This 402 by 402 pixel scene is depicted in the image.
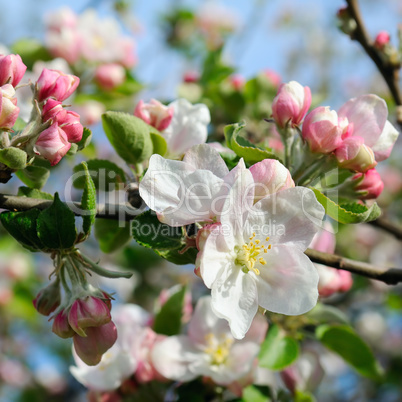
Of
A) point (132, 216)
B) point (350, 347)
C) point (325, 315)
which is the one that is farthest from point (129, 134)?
point (350, 347)

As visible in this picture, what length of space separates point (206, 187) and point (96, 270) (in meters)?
0.28

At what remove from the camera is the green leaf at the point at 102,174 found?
1197 mm

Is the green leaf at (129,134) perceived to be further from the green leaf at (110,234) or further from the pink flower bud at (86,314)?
the pink flower bud at (86,314)

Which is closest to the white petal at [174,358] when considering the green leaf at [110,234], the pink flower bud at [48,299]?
the green leaf at [110,234]

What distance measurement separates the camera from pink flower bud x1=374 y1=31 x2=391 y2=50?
156 cm

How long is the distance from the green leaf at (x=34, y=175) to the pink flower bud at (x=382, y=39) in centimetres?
111

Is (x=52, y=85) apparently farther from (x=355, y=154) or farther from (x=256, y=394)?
(x=256, y=394)

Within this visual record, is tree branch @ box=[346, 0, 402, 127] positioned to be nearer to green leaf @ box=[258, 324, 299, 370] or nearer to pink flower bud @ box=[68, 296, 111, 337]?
green leaf @ box=[258, 324, 299, 370]

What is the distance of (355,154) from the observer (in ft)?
3.33

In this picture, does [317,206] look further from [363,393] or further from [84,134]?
Answer: [363,393]

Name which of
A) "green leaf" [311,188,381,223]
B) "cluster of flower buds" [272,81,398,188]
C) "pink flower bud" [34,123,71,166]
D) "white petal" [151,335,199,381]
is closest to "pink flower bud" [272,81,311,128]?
"cluster of flower buds" [272,81,398,188]

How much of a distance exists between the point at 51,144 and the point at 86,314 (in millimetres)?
326

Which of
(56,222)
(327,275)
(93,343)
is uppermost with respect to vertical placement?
(56,222)

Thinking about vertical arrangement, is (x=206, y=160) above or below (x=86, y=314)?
above
